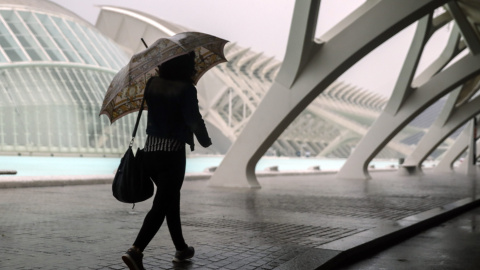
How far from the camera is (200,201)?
9.30m

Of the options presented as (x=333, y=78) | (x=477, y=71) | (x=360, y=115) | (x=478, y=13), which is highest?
(x=478, y=13)

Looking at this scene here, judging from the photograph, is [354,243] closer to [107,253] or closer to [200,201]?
[107,253]

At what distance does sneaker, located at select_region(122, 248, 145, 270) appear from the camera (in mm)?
3506

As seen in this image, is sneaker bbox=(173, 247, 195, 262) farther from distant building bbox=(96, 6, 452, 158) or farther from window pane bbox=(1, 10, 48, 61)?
distant building bbox=(96, 6, 452, 158)

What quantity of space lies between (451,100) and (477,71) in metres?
6.73

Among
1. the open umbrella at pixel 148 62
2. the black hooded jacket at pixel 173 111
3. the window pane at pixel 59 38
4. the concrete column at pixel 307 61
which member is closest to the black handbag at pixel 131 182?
the black hooded jacket at pixel 173 111

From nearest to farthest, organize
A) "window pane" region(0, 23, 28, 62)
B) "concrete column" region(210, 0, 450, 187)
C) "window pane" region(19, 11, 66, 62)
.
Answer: "concrete column" region(210, 0, 450, 187) → "window pane" region(0, 23, 28, 62) → "window pane" region(19, 11, 66, 62)

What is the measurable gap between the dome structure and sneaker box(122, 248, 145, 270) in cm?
2491

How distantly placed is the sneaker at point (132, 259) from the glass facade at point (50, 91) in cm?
2491

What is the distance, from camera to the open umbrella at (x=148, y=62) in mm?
3691

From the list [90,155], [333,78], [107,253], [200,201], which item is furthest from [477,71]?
[90,155]

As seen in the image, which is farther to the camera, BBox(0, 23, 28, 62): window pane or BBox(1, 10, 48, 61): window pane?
BBox(1, 10, 48, 61): window pane

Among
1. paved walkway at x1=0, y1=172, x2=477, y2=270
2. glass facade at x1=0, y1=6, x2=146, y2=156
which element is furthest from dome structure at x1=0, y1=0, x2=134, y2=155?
paved walkway at x1=0, y1=172, x2=477, y2=270

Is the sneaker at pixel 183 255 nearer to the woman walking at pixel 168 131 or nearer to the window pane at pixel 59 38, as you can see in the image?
the woman walking at pixel 168 131
